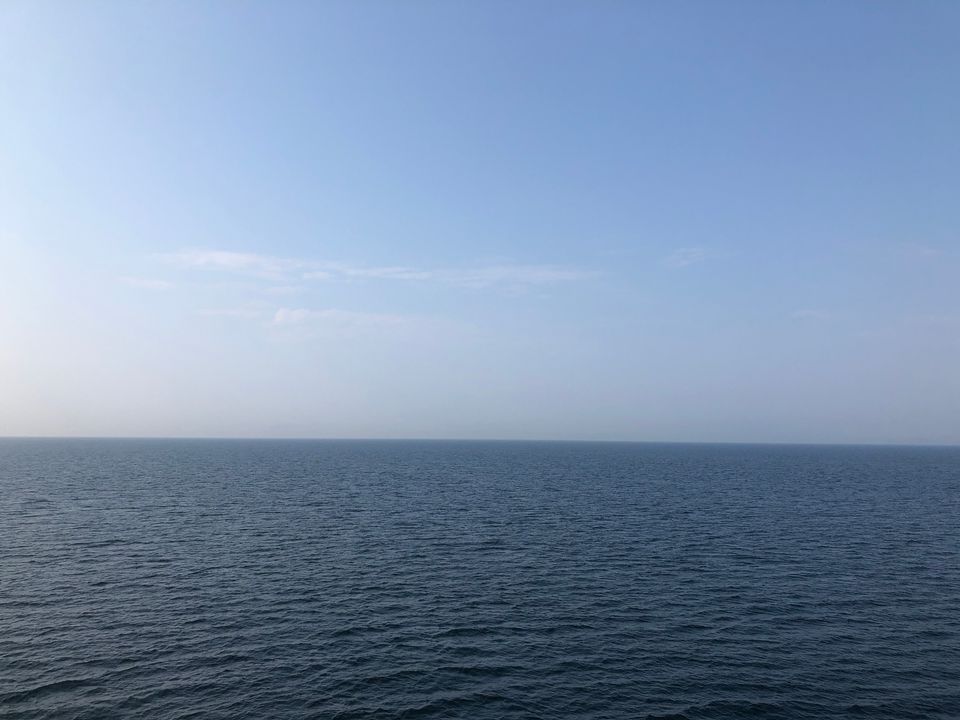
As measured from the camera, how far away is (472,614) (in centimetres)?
4866

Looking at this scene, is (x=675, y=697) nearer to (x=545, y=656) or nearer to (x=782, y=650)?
(x=545, y=656)

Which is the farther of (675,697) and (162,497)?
(162,497)

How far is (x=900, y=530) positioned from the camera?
86.6 m

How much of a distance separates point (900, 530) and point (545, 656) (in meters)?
73.9

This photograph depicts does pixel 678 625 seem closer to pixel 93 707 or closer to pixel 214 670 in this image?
pixel 214 670

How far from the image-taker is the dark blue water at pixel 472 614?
35.2m

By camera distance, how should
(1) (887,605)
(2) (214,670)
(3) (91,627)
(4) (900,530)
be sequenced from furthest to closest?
(4) (900,530) → (1) (887,605) → (3) (91,627) → (2) (214,670)

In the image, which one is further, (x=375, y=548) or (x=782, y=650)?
(x=375, y=548)

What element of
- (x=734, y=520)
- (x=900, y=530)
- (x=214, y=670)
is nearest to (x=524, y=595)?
(x=214, y=670)

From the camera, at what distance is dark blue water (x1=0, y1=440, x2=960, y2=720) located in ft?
115

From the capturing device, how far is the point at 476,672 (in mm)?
38438

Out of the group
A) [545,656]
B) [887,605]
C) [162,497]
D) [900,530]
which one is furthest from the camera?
[162,497]

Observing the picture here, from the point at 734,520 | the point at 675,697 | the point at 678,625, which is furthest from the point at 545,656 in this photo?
the point at 734,520

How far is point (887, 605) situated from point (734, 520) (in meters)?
42.2
